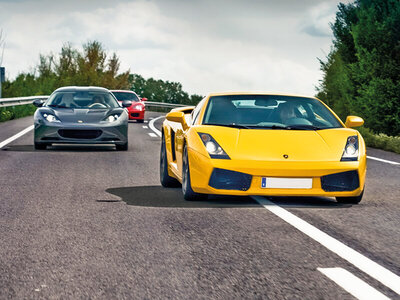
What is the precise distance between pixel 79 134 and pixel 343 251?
9782 mm

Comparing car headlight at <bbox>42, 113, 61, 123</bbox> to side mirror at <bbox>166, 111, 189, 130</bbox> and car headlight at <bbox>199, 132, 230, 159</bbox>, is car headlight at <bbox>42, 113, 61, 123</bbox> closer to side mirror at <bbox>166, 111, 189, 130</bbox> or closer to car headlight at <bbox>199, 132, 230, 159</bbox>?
side mirror at <bbox>166, 111, 189, 130</bbox>

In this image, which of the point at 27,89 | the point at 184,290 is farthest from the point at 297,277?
the point at 27,89

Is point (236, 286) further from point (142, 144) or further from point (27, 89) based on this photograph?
point (27, 89)

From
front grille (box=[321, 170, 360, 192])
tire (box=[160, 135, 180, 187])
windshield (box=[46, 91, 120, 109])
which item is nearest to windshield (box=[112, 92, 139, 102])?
windshield (box=[46, 91, 120, 109])

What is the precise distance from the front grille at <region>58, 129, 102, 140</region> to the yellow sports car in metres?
6.29

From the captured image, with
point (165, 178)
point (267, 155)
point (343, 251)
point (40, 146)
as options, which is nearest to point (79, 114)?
point (40, 146)

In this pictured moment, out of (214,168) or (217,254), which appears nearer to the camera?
(217,254)

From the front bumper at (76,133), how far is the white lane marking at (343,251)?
7.51m

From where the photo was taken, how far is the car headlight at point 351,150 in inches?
296

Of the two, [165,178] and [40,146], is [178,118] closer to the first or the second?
[165,178]

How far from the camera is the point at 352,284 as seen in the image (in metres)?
4.38

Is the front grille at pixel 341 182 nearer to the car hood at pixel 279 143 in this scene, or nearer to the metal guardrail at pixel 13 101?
the car hood at pixel 279 143

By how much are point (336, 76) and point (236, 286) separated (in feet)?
74.9

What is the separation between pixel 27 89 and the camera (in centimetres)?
3625
